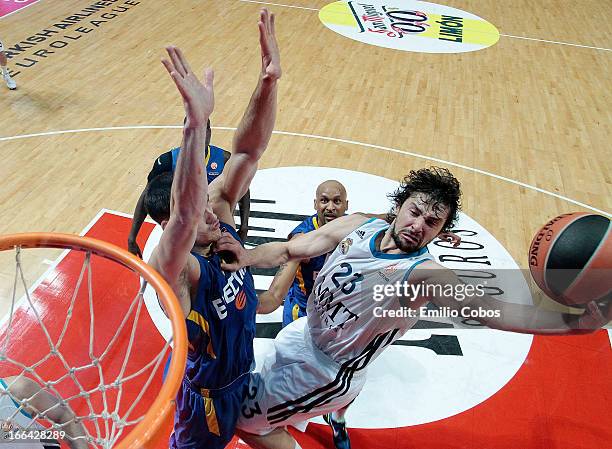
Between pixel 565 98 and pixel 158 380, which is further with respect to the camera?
pixel 565 98

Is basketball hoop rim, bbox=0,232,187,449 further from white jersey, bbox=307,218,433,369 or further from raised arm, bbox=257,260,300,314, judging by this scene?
raised arm, bbox=257,260,300,314

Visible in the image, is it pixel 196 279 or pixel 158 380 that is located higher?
pixel 196 279

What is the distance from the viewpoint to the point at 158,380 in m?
4.32

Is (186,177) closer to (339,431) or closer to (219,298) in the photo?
(219,298)

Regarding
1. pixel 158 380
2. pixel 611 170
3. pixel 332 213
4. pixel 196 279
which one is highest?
pixel 196 279

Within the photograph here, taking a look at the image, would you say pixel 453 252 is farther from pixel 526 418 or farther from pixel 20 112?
pixel 20 112

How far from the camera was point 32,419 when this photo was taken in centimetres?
295

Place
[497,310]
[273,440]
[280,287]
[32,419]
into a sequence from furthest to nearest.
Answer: [280,287]
[273,440]
[32,419]
[497,310]

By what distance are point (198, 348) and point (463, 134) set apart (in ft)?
19.2

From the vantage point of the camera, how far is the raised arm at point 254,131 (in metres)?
2.97

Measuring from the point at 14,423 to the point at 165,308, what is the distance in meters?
1.05

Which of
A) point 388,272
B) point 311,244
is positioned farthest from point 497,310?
point 311,244

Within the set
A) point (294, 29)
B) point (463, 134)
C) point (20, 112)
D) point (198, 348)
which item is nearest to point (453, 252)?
point (463, 134)

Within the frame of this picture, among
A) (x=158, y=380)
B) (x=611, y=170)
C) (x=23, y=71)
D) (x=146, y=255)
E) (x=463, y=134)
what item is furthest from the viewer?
(x=23, y=71)
